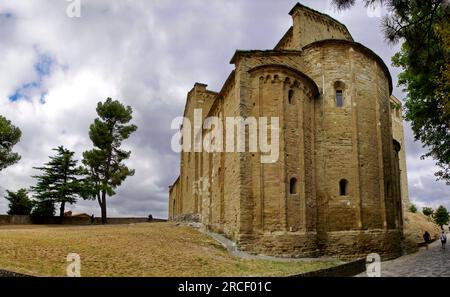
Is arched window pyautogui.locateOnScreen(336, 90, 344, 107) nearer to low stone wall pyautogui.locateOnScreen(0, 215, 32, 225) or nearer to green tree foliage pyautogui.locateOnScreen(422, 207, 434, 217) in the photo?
low stone wall pyautogui.locateOnScreen(0, 215, 32, 225)

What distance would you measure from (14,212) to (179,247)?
25.4 metres

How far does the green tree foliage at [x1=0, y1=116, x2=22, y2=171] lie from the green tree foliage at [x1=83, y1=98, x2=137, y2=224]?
7.78 meters

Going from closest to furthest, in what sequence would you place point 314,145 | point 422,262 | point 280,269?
1. point 280,269
2. point 422,262
3. point 314,145

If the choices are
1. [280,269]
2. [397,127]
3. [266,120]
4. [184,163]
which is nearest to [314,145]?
[266,120]

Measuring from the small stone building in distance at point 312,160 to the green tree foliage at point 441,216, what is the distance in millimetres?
31555

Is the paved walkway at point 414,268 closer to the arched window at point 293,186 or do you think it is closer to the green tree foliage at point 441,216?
the arched window at point 293,186

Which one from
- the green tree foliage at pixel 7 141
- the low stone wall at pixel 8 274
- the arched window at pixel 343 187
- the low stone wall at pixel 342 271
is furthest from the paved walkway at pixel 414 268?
the green tree foliage at pixel 7 141

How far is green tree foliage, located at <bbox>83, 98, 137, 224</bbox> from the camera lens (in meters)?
→ 30.4

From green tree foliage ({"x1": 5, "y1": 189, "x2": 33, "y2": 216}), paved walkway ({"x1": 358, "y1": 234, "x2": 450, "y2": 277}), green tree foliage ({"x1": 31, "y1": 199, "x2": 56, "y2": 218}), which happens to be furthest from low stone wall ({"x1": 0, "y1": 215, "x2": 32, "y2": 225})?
paved walkway ({"x1": 358, "y1": 234, "x2": 450, "y2": 277})

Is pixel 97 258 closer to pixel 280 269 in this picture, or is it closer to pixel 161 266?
pixel 161 266

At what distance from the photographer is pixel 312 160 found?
16859mm
